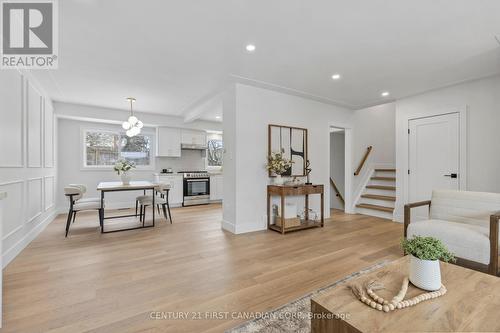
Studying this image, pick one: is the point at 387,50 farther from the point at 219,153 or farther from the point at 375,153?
the point at 219,153

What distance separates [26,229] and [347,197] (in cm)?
601

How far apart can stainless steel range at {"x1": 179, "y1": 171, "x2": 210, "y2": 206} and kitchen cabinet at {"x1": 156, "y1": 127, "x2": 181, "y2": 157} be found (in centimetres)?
67

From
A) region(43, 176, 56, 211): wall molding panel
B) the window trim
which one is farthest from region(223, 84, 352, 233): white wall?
the window trim

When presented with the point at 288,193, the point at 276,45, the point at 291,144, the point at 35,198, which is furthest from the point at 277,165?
the point at 35,198

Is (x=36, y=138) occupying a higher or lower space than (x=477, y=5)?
lower

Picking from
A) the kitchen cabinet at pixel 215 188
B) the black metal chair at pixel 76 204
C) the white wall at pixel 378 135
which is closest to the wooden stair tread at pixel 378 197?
the white wall at pixel 378 135

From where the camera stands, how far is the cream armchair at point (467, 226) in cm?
219

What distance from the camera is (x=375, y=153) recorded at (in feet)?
20.5

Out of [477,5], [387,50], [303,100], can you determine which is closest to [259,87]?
[303,100]

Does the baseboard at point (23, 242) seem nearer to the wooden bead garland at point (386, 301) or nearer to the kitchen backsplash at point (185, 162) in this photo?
the kitchen backsplash at point (185, 162)

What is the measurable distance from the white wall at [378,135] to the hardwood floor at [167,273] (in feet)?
8.49

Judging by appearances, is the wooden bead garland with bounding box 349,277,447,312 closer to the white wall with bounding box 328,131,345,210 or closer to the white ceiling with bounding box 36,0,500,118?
the white ceiling with bounding box 36,0,500,118

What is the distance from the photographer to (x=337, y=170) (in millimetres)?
6359

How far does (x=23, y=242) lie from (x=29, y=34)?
2.61 metres
